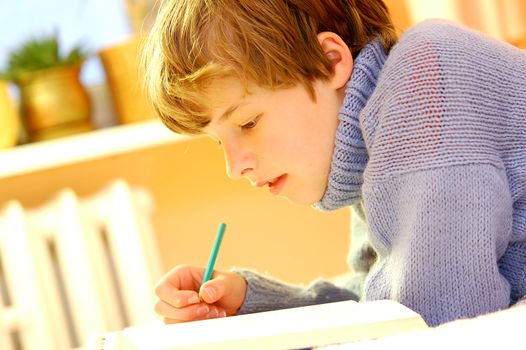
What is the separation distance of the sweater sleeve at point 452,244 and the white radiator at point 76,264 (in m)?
1.13

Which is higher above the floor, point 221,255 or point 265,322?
point 265,322

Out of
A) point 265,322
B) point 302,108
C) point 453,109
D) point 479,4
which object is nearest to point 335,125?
point 302,108

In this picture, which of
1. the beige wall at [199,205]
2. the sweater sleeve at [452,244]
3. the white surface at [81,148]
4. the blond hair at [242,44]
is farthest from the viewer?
the beige wall at [199,205]

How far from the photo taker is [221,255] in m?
2.07

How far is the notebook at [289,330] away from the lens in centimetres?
62

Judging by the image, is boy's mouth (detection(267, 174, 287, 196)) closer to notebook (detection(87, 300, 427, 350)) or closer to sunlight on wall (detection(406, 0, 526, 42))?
notebook (detection(87, 300, 427, 350))

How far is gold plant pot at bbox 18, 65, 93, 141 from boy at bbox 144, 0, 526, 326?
37.1 inches

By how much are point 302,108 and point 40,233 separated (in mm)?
1102

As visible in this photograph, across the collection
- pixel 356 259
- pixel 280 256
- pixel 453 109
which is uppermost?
pixel 453 109

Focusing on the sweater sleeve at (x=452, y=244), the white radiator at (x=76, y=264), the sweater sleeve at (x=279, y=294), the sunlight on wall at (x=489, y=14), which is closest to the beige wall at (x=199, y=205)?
the white radiator at (x=76, y=264)

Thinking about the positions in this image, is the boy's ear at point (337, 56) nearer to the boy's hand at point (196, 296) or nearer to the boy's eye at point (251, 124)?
the boy's eye at point (251, 124)

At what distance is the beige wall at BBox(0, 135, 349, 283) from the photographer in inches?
80.3

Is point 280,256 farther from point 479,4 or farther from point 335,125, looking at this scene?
point 335,125

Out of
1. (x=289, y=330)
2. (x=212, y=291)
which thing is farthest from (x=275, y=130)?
(x=289, y=330)
